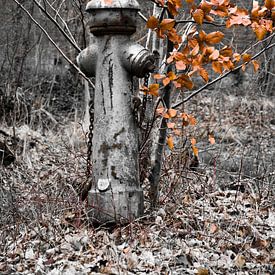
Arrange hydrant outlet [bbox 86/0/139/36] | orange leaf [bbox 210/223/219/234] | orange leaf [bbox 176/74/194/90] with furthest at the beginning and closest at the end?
1. orange leaf [bbox 210/223/219/234]
2. hydrant outlet [bbox 86/0/139/36]
3. orange leaf [bbox 176/74/194/90]

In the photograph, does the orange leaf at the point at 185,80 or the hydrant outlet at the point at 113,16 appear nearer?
the orange leaf at the point at 185,80

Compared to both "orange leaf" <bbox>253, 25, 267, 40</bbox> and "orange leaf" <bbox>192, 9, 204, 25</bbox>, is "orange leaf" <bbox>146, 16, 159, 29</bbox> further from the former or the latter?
"orange leaf" <bbox>253, 25, 267, 40</bbox>

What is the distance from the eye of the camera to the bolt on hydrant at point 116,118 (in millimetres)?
4500

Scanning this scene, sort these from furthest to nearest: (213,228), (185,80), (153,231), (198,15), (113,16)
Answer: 1. (213,228)
2. (153,231)
3. (113,16)
4. (185,80)
5. (198,15)

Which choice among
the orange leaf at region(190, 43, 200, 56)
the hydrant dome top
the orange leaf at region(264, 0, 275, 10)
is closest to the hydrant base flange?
the orange leaf at region(190, 43, 200, 56)

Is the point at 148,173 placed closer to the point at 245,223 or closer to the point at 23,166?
the point at 245,223

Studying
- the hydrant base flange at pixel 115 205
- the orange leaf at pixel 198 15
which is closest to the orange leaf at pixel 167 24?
the orange leaf at pixel 198 15

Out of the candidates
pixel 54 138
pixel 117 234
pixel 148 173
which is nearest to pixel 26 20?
pixel 54 138

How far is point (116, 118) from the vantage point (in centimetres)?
452

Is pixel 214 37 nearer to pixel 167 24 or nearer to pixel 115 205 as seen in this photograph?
pixel 167 24

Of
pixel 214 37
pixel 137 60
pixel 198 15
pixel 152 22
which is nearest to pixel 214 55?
pixel 214 37

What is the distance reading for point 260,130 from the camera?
11.0 metres

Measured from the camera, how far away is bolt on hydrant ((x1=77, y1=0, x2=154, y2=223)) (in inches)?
177

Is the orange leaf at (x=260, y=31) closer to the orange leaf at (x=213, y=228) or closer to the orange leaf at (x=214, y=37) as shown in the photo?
the orange leaf at (x=214, y=37)
